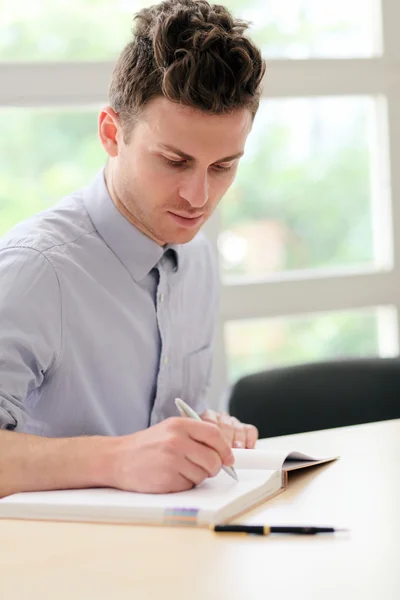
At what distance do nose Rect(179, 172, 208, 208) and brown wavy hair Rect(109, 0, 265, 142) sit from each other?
121 mm

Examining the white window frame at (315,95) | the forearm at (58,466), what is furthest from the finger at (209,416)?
the white window frame at (315,95)

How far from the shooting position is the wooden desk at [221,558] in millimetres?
1017

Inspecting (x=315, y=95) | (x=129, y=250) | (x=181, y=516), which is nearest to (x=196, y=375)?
(x=129, y=250)

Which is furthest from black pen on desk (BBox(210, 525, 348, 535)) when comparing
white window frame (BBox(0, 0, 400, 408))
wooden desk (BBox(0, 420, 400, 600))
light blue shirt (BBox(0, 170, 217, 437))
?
white window frame (BBox(0, 0, 400, 408))

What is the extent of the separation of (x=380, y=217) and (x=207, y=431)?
88.7 inches

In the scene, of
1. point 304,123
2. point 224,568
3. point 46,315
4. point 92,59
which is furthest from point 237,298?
point 224,568

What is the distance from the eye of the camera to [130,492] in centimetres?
136

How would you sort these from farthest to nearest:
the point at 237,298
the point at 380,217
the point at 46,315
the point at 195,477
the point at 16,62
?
the point at 380,217 < the point at 237,298 < the point at 16,62 < the point at 46,315 < the point at 195,477

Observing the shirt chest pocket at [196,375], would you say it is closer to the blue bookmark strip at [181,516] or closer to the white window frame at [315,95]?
the blue bookmark strip at [181,516]

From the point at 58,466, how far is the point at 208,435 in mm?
236

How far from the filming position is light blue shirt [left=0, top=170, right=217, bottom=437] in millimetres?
1598

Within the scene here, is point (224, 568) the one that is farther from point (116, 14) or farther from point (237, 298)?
point (116, 14)

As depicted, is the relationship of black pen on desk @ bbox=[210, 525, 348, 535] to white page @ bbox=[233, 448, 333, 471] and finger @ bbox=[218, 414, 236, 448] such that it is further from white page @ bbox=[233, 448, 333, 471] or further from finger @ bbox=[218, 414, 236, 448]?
finger @ bbox=[218, 414, 236, 448]

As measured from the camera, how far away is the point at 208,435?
136cm
